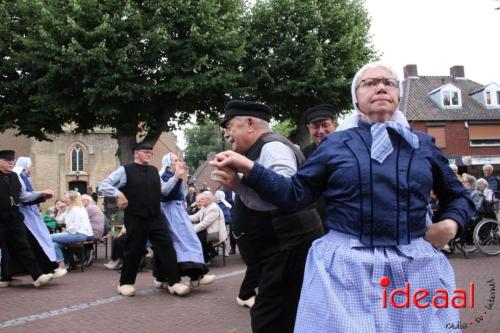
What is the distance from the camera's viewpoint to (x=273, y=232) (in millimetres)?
3459

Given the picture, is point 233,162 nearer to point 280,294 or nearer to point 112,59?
point 280,294

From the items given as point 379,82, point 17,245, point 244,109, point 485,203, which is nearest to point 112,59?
point 17,245

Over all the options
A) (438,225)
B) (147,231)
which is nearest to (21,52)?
(147,231)

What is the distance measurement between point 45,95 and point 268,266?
661 inches

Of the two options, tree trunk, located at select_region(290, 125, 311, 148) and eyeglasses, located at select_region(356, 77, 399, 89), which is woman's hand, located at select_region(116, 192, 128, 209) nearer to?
eyeglasses, located at select_region(356, 77, 399, 89)

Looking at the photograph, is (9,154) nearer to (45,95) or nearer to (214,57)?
(45,95)

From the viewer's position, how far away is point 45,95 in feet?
59.4

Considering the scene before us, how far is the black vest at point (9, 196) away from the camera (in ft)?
26.9

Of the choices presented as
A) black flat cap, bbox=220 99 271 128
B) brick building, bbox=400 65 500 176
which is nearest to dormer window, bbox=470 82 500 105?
brick building, bbox=400 65 500 176

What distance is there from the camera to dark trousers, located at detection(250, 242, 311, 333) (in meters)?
3.13

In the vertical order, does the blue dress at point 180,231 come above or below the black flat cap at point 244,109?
below

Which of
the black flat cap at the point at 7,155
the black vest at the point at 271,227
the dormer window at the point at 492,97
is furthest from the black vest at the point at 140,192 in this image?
the dormer window at the point at 492,97

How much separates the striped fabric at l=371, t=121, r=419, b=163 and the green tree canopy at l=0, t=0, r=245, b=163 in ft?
53.0

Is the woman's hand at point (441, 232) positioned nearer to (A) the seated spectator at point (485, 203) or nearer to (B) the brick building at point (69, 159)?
(A) the seated spectator at point (485, 203)
